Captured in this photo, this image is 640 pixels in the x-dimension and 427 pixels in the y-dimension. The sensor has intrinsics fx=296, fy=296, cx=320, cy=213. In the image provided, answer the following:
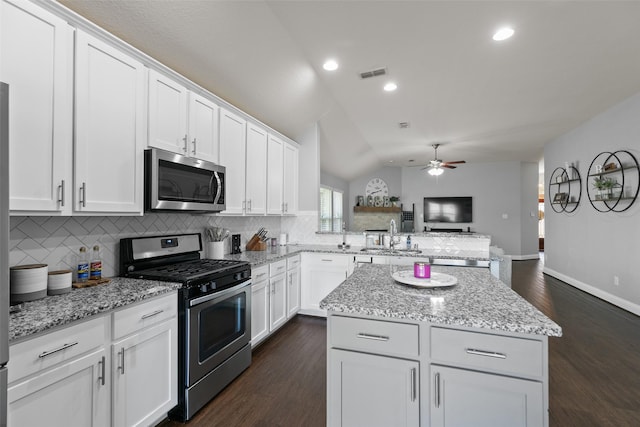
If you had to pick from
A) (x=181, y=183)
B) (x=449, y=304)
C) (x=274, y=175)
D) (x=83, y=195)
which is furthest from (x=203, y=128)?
(x=449, y=304)

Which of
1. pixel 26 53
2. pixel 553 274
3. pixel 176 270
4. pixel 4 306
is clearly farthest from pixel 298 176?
pixel 553 274

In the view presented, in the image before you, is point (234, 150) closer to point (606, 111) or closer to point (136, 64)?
point (136, 64)

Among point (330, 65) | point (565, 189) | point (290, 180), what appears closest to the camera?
point (330, 65)

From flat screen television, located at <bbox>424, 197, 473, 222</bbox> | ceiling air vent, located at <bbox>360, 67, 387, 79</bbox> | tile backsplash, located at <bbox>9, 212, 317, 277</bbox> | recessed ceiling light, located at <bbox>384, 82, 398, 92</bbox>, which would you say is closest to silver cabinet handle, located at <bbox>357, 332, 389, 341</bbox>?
tile backsplash, located at <bbox>9, 212, 317, 277</bbox>

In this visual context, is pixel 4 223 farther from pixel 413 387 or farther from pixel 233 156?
pixel 233 156

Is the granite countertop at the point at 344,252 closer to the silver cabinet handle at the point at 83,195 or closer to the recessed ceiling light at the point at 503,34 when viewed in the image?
the silver cabinet handle at the point at 83,195

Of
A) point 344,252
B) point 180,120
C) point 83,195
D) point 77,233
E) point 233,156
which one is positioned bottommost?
point 344,252

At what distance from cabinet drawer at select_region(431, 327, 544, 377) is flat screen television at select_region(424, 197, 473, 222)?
806 centimetres

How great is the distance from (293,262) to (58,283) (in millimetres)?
2218

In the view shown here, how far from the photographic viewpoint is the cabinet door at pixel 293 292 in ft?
11.1

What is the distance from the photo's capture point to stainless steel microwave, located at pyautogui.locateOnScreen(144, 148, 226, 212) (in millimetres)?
1939

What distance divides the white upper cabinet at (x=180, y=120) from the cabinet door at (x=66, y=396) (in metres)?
1.34

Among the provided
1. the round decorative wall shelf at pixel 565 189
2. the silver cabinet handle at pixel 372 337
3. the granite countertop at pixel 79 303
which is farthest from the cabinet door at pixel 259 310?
the round decorative wall shelf at pixel 565 189

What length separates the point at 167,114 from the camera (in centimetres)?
212
